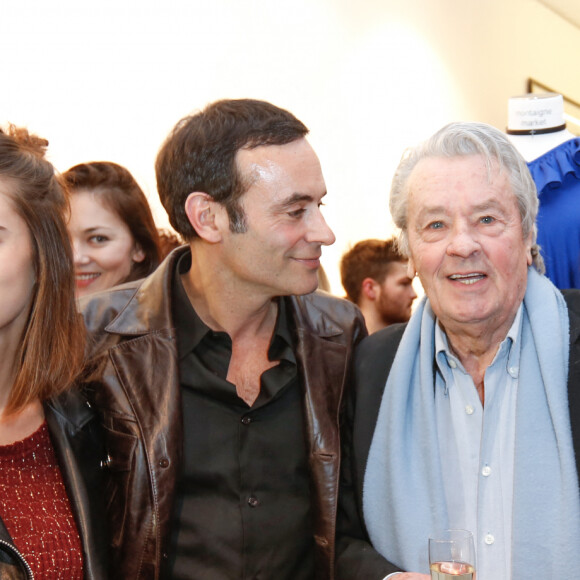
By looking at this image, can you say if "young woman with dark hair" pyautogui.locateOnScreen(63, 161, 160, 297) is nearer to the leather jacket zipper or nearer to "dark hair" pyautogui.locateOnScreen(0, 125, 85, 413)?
"dark hair" pyautogui.locateOnScreen(0, 125, 85, 413)

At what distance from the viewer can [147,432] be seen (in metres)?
2.36

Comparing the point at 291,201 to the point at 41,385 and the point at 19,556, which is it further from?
the point at 19,556

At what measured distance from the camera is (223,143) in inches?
105

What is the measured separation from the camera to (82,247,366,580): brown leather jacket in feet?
7.60

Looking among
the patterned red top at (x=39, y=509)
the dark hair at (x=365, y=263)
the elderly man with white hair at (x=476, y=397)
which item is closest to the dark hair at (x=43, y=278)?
the patterned red top at (x=39, y=509)

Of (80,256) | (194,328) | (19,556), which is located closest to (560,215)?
(194,328)

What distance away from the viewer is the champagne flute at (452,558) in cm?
180

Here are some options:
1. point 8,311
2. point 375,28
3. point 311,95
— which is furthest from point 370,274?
point 8,311

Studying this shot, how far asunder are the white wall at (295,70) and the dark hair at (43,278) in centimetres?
199

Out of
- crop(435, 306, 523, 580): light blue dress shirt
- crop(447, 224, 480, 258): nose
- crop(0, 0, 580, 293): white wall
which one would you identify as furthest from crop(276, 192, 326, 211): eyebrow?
crop(0, 0, 580, 293): white wall

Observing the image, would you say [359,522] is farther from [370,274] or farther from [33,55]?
[370,274]

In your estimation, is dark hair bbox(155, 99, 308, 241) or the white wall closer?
dark hair bbox(155, 99, 308, 241)

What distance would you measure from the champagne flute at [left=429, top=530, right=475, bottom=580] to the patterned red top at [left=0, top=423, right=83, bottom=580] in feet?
2.68

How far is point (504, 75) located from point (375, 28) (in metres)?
2.24
